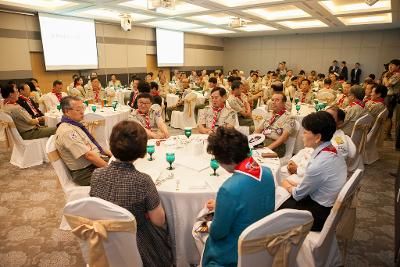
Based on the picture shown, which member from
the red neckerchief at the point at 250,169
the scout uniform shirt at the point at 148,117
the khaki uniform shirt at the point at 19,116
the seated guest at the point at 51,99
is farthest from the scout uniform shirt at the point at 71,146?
the seated guest at the point at 51,99

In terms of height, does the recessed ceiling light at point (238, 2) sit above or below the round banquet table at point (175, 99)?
above

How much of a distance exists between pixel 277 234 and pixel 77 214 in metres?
1.02

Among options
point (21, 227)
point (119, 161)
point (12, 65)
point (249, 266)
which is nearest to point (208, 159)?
point (119, 161)

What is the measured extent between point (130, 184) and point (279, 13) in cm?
904

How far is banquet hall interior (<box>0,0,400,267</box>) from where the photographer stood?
4.44ft

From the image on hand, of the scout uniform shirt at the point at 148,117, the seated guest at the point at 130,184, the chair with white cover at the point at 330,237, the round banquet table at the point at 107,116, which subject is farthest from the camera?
the round banquet table at the point at 107,116

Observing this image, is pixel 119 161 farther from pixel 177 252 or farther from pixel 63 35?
pixel 63 35

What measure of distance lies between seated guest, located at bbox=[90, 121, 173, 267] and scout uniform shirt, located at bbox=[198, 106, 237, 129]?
2.29m

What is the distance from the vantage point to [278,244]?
4.06 feet

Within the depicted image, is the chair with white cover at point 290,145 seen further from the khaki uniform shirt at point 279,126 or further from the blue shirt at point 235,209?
the blue shirt at point 235,209

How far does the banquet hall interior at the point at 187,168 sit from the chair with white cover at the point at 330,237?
0.04ft

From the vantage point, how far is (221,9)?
7289 millimetres

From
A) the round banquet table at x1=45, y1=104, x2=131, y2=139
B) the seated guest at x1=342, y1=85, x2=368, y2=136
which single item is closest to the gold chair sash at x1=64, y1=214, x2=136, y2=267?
the round banquet table at x1=45, y1=104, x2=131, y2=139

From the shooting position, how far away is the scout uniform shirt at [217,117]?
3787 mm
